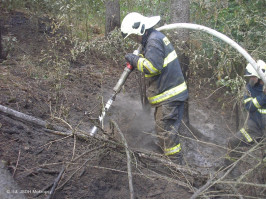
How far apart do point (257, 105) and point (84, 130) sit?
99.9 inches

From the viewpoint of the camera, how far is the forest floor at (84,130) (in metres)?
3.19

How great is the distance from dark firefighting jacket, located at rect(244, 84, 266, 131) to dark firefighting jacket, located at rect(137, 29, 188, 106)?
991 millimetres

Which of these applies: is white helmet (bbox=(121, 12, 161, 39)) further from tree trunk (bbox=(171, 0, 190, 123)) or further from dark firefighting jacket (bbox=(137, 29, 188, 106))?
tree trunk (bbox=(171, 0, 190, 123))

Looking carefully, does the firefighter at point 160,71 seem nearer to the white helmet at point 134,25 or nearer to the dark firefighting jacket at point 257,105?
the white helmet at point 134,25

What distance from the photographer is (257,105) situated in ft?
13.6

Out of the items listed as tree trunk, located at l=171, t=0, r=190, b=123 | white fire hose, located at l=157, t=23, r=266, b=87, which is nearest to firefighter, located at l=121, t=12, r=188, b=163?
white fire hose, located at l=157, t=23, r=266, b=87

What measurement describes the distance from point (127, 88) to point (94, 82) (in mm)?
762

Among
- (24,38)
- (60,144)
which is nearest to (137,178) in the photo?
(60,144)

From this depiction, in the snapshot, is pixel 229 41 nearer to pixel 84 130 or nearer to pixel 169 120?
pixel 169 120

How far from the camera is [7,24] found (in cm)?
764

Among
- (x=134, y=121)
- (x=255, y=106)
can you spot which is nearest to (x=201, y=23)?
(x=134, y=121)

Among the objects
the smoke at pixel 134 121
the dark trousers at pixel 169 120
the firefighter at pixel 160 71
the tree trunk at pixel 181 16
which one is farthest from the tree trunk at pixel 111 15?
the dark trousers at pixel 169 120

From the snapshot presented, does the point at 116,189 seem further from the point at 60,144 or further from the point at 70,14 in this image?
the point at 70,14

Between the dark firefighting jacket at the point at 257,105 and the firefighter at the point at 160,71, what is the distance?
0.99m
